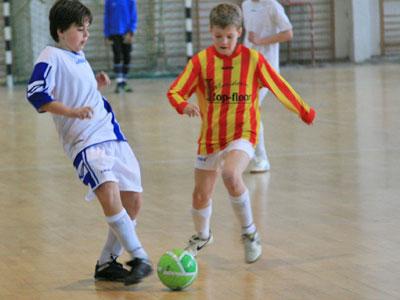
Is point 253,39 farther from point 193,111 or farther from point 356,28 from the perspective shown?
point 356,28

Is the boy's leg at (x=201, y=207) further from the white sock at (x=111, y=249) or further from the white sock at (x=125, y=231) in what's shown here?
the white sock at (x=125, y=231)

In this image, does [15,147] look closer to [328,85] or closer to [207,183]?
[207,183]

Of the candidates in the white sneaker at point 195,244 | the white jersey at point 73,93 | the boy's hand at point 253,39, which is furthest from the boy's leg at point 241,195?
the boy's hand at point 253,39

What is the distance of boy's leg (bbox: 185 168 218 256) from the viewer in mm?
6512

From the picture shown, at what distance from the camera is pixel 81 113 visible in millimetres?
5500

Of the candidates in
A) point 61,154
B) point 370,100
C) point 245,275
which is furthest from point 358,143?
point 245,275

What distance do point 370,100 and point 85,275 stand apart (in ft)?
33.3

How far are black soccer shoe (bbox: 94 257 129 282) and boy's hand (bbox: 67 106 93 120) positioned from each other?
95 centimetres

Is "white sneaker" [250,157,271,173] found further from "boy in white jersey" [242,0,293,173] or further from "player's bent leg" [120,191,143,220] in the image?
"player's bent leg" [120,191,143,220]

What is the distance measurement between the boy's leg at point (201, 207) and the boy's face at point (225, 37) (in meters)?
0.75

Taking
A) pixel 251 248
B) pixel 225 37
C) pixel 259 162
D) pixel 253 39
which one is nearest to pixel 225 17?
pixel 225 37

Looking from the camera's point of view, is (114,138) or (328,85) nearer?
(114,138)

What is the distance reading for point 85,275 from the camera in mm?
6180

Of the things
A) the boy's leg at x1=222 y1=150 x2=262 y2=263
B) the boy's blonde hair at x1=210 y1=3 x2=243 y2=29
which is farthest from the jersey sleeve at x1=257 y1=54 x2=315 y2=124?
the boy's leg at x1=222 y1=150 x2=262 y2=263
